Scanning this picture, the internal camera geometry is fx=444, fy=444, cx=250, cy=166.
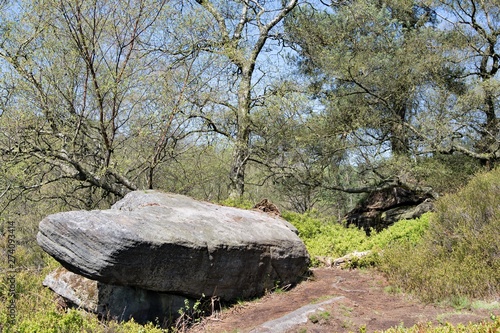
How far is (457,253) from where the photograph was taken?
6707mm

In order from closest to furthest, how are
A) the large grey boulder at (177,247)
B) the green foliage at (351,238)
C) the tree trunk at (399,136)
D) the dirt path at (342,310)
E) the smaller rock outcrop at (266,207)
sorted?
the dirt path at (342,310) < the large grey boulder at (177,247) < the green foliage at (351,238) < the smaller rock outcrop at (266,207) < the tree trunk at (399,136)

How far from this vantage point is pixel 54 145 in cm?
1048

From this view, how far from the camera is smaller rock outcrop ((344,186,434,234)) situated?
47.3 ft

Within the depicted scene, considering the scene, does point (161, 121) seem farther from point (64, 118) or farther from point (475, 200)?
point (475, 200)

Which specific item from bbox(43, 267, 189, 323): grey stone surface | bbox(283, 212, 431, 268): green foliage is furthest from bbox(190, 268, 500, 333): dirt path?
bbox(283, 212, 431, 268): green foliage

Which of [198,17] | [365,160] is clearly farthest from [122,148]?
[365,160]

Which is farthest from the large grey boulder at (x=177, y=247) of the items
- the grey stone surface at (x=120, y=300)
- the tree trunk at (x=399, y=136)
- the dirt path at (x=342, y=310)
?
the tree trunk at (x=399, y=136)

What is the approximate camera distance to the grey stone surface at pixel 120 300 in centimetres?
595

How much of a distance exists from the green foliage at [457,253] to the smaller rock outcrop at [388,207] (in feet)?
20.8

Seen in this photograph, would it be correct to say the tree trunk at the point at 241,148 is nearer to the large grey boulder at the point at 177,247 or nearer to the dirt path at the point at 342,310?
the large grey boulder at the point at 177,247

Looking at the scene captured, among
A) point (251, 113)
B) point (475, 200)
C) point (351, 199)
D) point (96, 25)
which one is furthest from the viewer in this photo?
point (351, 199)

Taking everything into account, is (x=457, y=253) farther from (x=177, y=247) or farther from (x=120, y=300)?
(x=120, y=300)

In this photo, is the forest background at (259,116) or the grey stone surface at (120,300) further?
the forest background at (259,116)

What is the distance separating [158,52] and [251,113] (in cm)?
349
